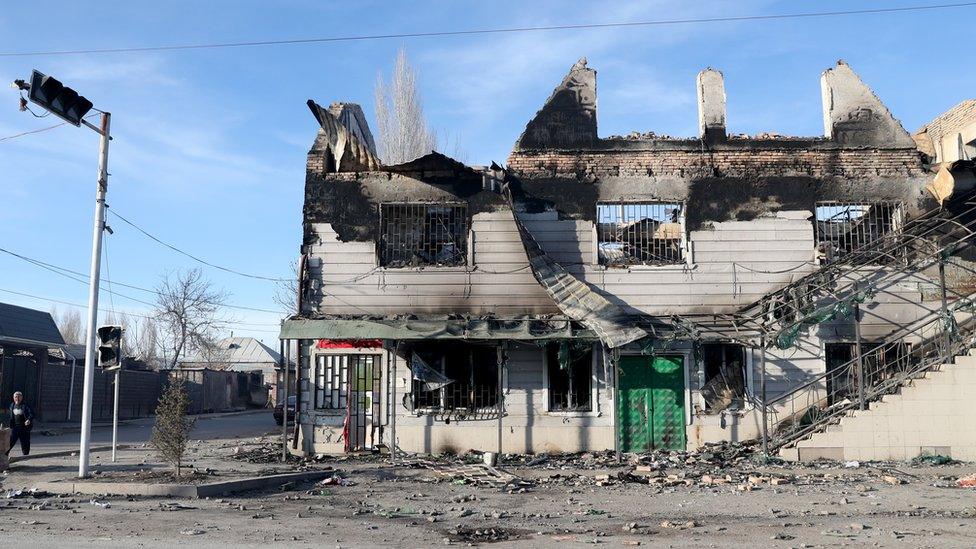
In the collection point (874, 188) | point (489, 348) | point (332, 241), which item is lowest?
point (489, 348)

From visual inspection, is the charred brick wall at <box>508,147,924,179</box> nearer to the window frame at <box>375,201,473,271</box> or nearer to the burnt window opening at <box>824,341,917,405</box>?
the window frame at <box>375,201,473,271</box>

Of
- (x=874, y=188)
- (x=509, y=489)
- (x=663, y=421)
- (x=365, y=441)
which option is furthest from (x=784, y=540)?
(x=874, y=188)

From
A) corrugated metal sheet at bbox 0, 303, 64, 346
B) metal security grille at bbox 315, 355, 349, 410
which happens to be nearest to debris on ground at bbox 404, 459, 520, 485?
metal security grille at bbox 315, 355, 349, 410

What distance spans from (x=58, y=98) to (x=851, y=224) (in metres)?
17.5

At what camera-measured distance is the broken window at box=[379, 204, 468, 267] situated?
2039cm

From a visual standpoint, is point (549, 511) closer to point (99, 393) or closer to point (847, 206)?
point (847, 206)

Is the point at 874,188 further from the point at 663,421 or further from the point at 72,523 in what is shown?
the point at 72,523

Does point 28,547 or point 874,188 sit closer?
point 28,547

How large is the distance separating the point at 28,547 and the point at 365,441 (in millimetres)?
11617

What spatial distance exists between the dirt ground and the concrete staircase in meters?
0.76

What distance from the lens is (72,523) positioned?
10.2m

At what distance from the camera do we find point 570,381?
19.8m

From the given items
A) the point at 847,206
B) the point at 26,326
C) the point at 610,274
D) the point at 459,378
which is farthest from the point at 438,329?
the point at 26,326

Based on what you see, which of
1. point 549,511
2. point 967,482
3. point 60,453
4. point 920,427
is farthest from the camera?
point 60,453
